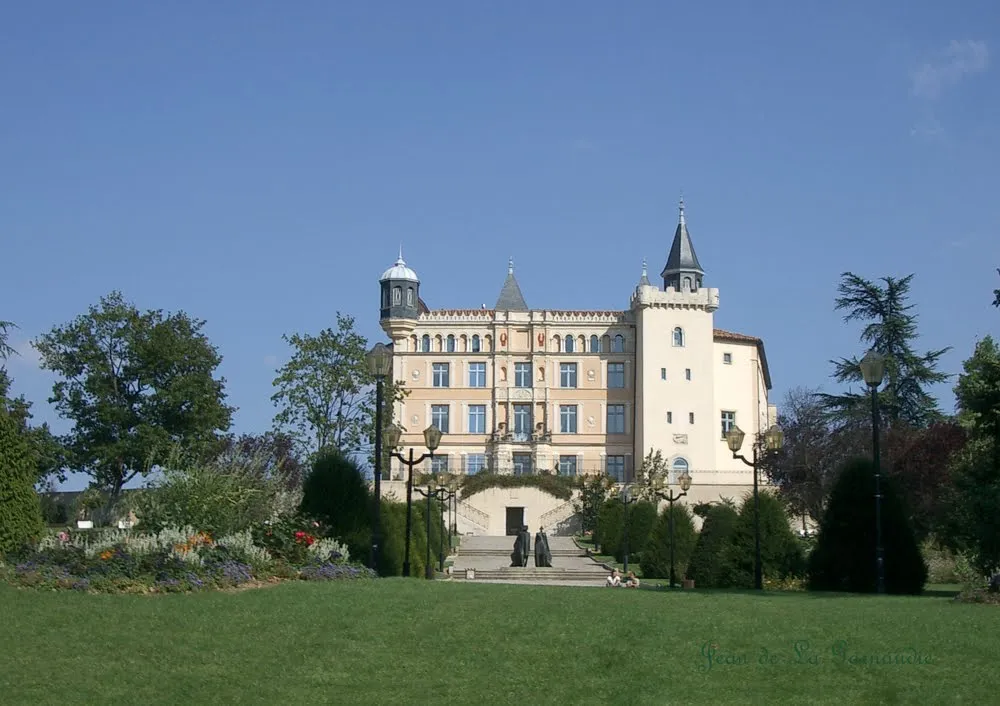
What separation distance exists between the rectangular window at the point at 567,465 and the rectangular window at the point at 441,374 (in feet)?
26.4

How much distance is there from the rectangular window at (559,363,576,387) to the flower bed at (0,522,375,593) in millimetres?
54565

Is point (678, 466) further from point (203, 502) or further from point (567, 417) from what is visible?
point (203, 502)

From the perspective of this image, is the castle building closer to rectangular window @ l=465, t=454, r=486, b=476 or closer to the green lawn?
rectangular window @ l=465, t=454, r=486, b=476

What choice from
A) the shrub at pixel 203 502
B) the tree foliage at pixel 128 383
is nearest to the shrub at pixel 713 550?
the shrub at pixel 203 502

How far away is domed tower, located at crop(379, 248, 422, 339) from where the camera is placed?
7269 cm

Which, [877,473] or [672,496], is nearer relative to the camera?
[877,473]

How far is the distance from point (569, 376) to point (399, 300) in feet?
36.3


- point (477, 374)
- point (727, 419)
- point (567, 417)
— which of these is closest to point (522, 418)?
point (567, 417)

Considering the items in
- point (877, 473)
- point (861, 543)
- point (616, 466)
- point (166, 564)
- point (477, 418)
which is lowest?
point (166, 564)

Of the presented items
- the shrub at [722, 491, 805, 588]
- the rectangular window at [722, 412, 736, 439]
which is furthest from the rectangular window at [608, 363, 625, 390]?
the shrub at [722, 491, 805, 588]

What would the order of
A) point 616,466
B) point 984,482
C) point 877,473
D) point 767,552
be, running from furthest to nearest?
1. point 616,466
2. point 767,552
3. point 984,482
4. point 877,473

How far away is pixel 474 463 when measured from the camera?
235ft

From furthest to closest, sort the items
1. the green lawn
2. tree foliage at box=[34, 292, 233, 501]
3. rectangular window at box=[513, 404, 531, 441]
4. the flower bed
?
rectangular window at box=[513, 404, 531, 441], tree foliage at box=[34, 292, 233, 501], the flower bed, the green lawn

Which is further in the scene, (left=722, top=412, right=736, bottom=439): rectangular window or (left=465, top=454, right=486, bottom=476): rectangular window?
(left=722, top=412, right=736, bottom=439): rectangular window
